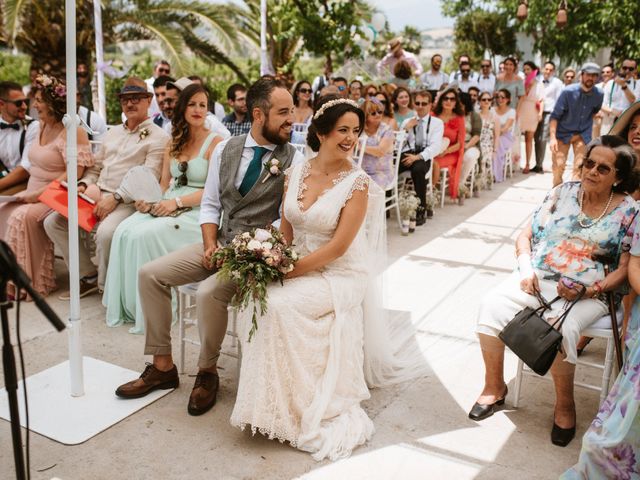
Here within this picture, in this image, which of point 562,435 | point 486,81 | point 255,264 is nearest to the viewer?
point 255,264

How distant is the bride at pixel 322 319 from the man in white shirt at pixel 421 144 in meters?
4.04

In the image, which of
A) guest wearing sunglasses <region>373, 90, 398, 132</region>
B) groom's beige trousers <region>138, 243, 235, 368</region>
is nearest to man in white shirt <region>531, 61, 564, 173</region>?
guest wearing sunglasses <region>373, 90, 398, 132</region>

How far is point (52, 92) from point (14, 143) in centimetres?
109

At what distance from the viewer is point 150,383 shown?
343 cm

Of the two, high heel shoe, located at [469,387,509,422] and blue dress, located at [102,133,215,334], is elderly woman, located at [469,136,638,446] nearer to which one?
high heel shoe, located at [469,387,509,422]

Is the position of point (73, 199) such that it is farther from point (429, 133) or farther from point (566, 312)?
point (429, 133)

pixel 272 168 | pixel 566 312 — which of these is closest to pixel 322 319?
pixel 272 168

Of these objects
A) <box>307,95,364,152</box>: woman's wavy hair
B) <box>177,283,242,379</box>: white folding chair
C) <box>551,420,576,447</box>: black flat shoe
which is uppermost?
<box>307,95,364,152</box>: woman's wavy hair

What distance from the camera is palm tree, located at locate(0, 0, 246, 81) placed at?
12453 mm

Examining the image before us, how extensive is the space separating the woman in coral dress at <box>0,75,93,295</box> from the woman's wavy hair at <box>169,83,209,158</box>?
37.9 inches

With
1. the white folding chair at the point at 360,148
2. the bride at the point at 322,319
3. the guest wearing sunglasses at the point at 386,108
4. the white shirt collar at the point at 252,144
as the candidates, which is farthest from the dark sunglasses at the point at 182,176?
the guest wearing sunglasses at the point at 386,108

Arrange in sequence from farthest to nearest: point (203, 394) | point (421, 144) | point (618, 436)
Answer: point (421, 144), point (203, 394), point (618, 436)

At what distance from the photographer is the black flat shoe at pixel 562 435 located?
120 inches

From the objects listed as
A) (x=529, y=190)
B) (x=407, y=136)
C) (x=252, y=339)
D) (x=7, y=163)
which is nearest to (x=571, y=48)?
(x=529, y=190)
